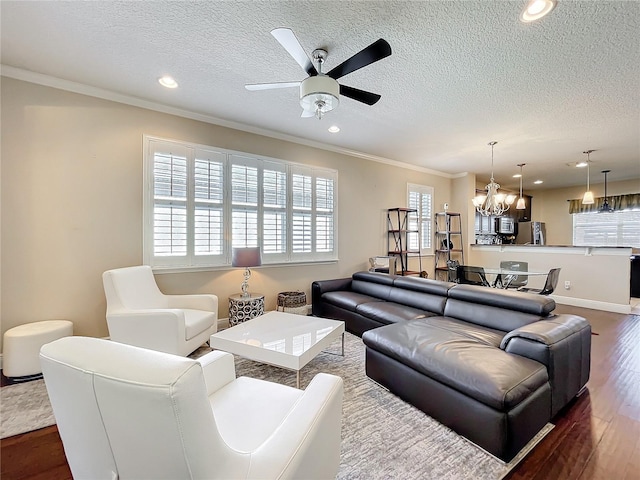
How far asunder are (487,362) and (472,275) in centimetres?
275

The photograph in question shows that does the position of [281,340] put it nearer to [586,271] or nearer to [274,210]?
[274,210]

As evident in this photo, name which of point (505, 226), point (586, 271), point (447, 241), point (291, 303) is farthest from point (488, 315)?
point (505, 226)

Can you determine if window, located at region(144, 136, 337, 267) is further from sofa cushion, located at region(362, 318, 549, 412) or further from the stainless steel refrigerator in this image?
the stainless steel refrigerator

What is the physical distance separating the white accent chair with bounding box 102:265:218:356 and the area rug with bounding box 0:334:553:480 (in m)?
0.63

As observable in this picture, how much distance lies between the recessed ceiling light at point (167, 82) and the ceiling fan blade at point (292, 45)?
1620 mm

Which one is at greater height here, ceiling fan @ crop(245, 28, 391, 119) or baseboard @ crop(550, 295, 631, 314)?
ceiling fan @ crop(245, 28, 391, 119)

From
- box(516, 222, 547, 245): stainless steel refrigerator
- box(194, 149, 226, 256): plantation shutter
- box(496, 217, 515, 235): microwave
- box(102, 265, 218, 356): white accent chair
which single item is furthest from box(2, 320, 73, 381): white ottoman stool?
box(516, 222, 547, 245): stainless steel refrigerator

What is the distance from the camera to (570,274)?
5367 mm

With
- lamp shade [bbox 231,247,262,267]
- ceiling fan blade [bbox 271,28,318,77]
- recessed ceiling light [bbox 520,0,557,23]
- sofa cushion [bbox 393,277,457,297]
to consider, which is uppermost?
recessed ceiling light [bbox 520,0,557,23]

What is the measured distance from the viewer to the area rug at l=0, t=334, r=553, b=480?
59.5 inches

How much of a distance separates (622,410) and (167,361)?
123 inches

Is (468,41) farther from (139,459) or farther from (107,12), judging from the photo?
(139,459)

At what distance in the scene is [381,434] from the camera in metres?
1.78

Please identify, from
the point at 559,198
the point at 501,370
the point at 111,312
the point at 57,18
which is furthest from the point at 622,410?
the point at 559,198
